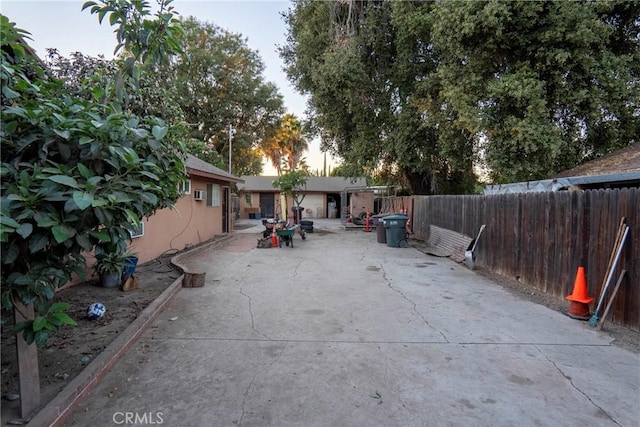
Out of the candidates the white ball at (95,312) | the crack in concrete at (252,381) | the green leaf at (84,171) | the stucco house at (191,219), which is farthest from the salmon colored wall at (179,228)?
the green leaf at (84,171)

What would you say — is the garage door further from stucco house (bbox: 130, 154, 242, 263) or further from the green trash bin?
the green trash bin

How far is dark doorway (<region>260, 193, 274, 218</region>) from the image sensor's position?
2978 cm

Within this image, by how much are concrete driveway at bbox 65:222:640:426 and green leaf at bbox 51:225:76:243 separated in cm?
150

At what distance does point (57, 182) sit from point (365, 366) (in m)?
2.93

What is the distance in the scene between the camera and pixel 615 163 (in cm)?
931

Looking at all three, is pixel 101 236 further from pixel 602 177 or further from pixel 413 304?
pixel 602 177

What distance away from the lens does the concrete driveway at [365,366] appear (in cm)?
256

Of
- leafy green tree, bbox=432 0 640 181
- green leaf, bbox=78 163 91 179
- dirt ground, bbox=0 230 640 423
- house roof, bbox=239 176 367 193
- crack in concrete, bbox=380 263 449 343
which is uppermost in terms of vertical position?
leafy green tree, bbox=432 0 640 181

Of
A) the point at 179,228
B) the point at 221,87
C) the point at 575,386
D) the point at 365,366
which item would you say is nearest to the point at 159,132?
the point at 365,366

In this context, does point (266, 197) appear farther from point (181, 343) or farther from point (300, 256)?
point (181, 343)

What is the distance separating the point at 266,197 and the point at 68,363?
27.0 metres

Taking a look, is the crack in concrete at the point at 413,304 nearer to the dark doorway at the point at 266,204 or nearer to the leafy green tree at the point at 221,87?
the leafy green tree at the point at 221,87

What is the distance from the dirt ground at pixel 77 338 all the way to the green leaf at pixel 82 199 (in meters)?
Answer: 1.80

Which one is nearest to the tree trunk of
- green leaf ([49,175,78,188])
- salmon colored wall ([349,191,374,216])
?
green leaf ([49,175,78,188])
